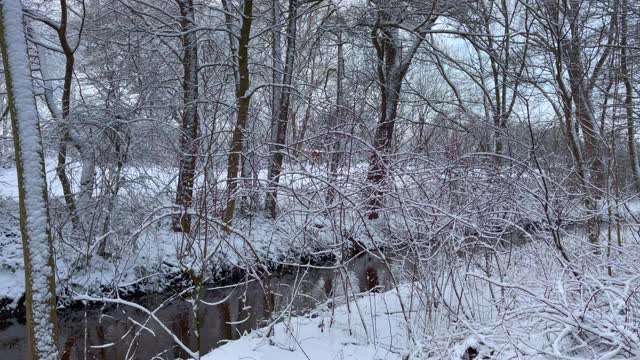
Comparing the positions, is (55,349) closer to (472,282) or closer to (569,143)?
(472,282)

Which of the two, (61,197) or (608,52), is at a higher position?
(608,52)

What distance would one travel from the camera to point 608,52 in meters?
8.26

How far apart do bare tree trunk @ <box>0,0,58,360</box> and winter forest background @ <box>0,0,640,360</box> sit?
2cm

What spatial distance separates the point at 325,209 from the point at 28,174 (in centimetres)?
275

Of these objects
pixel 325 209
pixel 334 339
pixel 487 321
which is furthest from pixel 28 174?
pixel 487 321

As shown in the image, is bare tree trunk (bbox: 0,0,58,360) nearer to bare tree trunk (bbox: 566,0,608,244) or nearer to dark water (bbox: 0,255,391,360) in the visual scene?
dark water (bbox: 0,255,391,360)

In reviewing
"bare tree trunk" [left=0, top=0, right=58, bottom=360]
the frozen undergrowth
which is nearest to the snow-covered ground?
the frozen undergrowth

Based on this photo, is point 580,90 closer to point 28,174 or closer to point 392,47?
point 28,174

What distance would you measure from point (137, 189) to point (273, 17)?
652cm

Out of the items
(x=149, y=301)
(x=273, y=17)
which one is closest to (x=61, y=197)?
(x=149, y=301)

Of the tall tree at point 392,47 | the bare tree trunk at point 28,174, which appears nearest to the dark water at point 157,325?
the bare tree trunk at point 28,174

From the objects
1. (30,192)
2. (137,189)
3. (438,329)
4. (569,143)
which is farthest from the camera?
(137,189)

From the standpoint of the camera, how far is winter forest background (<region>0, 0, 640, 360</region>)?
4.32 meters

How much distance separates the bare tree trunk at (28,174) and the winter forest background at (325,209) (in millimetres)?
17
